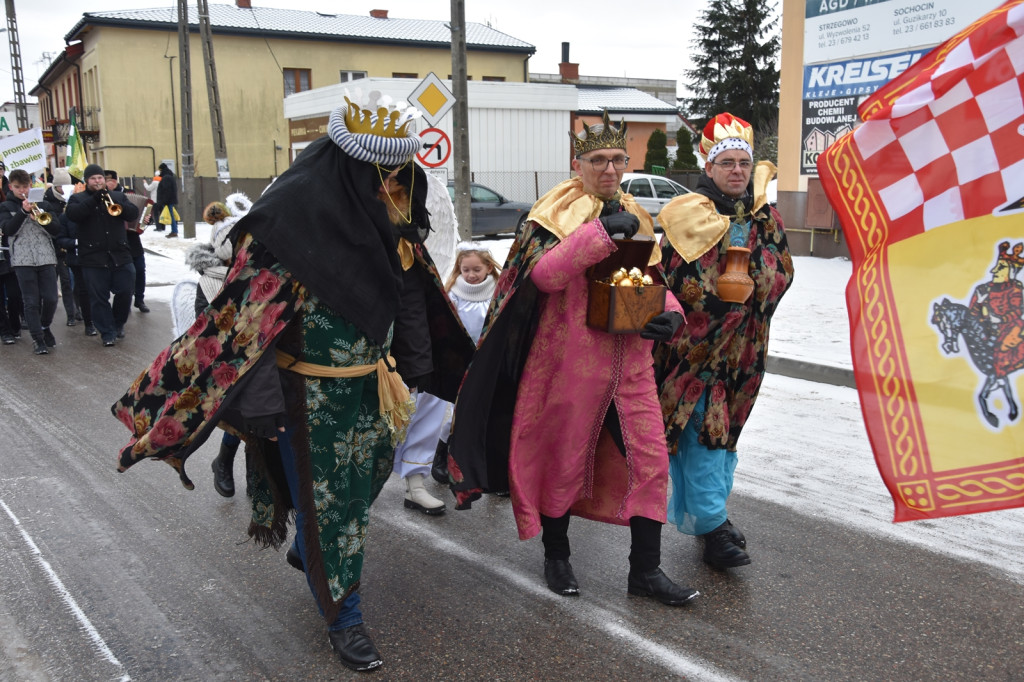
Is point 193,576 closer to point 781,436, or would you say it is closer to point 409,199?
point 409,199

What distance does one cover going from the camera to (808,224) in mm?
14750

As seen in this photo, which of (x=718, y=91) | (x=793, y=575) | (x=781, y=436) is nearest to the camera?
(x=793, y=575)

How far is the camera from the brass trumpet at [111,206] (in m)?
9.70

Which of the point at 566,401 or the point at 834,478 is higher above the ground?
the point at 566,401

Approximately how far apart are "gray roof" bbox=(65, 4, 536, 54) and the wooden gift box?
37.6 meters

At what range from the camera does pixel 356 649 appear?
10.6 ft

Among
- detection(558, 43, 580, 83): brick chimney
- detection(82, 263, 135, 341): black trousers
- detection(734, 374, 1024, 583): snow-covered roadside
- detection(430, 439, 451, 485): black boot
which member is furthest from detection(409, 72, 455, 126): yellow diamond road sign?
detection(558, 43, 580, 83): brick chimney

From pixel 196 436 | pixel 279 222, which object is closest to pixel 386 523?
pixel 196 436

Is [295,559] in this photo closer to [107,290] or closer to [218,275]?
[218,275]

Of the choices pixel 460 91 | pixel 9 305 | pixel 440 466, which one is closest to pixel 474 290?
pixel 440 466

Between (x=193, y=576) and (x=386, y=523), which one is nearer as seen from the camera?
(x=193, y=576)

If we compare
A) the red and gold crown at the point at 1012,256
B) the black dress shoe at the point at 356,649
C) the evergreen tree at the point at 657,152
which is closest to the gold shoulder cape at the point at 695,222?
the red and gold crown at the point at 1012,256

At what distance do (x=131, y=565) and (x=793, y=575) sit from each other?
9.31 feet

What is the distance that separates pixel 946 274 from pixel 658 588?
1.63 meters
